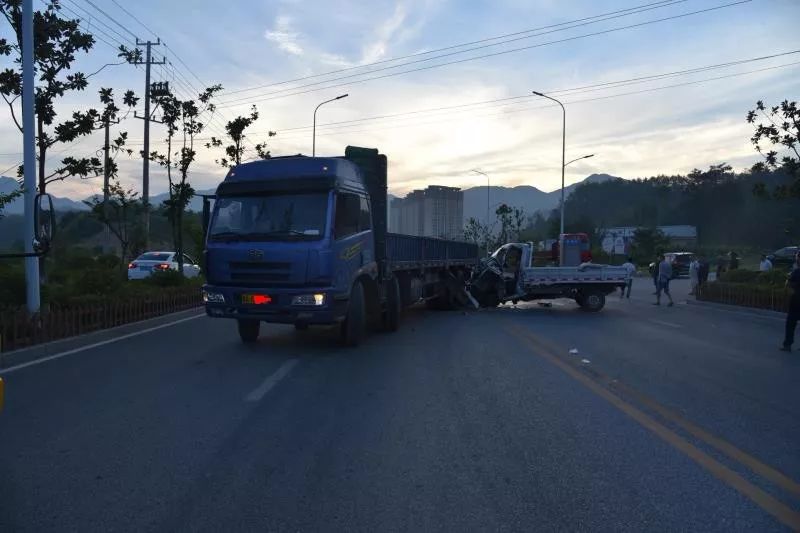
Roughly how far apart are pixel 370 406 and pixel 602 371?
3601 millimetres

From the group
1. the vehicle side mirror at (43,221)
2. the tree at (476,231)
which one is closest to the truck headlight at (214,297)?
the vehicle side mirror at (43,221)

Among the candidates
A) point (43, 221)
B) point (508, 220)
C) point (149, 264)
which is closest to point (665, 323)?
point (43, 221)

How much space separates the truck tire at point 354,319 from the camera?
1021 centimetres

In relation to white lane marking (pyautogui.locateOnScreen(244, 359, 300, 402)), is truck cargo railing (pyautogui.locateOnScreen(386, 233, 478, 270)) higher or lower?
higher

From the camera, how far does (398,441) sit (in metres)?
5.39

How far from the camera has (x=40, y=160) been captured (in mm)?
13266

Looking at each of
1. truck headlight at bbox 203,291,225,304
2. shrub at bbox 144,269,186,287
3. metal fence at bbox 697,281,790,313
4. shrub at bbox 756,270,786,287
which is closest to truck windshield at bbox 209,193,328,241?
truck headlight at bbox 203,291,225,304

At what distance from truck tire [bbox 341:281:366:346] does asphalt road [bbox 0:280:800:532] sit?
24cm

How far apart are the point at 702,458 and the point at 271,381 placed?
4.73 metres

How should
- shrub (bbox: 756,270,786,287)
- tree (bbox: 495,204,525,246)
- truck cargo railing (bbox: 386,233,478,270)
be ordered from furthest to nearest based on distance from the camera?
tree (bbox: 495,204,525,246) → shrub (bbox: 756,270,786,287) → truck cargo railing (bbox: 386,233,478,270)

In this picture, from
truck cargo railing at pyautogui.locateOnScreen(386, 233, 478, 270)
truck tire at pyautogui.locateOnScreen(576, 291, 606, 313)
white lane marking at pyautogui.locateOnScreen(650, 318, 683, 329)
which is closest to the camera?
truck cargo railing at pyautogui.locateOnScreen(386, 233, 478, 270)

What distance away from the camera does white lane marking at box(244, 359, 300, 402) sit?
6.98 m

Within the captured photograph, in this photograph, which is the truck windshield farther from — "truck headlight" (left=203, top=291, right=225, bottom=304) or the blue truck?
"truck headlight" (left=203, top=291, right=225, bottom=304)

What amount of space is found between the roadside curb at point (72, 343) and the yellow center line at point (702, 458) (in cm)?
747
